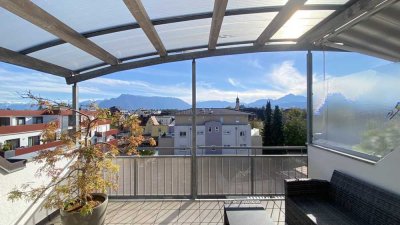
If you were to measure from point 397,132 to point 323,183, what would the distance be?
1.19 m

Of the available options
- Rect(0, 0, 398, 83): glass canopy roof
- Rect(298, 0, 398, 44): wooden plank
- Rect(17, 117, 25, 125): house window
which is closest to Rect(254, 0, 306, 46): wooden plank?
Rect(0, 0, 398, 83): glass canopy roof

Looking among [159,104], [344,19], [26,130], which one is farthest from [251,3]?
[159,104]

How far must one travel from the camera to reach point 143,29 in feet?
11.5

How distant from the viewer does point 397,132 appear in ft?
9.78

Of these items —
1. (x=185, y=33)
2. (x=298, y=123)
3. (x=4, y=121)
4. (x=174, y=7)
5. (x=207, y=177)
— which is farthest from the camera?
(x=298, y=123)

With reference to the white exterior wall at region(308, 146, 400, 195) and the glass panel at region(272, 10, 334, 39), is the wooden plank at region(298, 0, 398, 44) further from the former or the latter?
the white exterior wall at region(308, 146, 400, 195)

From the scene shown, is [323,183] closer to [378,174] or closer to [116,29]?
[378,174]

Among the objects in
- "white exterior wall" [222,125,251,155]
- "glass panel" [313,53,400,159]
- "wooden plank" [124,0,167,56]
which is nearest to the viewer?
"wooden plank" [124,0,167,56]

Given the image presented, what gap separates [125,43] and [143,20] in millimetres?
1131

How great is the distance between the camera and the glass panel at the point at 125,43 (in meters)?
3.86

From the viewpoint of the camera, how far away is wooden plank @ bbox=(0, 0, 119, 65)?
2383 mm

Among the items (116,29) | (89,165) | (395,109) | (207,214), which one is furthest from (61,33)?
(395,109)

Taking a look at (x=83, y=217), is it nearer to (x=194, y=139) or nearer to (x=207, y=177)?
(x=194, y=139)

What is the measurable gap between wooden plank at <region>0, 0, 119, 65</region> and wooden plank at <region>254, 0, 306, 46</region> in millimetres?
2440
